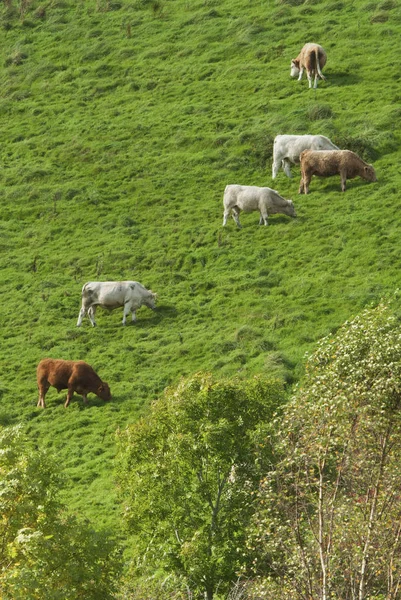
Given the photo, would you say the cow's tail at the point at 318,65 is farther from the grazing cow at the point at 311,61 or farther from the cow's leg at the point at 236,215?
the cow's leg at the point at 236,215

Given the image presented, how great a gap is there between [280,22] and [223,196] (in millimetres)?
20607

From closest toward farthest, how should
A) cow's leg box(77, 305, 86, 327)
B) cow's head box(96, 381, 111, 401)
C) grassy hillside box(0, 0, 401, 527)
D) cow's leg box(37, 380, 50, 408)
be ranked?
cow's head box(96, 381, 111, 401)
cow's leg box(37, 380, 50, 408)
grassy hillside box(0, 0, 401, 527)
cow's leg box(77, 305, 86, 327)

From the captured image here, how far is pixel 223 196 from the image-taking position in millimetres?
50406

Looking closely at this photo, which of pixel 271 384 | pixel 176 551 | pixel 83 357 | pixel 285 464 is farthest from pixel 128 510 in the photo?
pixel 83 357

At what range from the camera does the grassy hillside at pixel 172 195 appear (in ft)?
126

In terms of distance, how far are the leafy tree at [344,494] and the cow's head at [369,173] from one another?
26549mm

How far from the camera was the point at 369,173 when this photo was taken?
47.7m

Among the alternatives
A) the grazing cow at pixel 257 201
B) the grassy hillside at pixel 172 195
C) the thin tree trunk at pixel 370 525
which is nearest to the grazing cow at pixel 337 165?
the grassy hillside at pixel 172 195

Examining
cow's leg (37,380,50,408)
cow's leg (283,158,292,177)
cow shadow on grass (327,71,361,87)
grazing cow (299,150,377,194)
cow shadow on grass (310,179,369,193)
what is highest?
cow shadow on grass (327,71,361,87)

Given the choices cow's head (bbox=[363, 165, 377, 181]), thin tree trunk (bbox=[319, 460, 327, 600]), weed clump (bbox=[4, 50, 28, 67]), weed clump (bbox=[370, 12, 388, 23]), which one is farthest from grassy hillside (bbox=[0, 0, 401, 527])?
thin tree trunk (bbox=[319, 460, 327, 600])

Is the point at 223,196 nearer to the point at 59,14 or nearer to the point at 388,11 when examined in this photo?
the point at 388,11

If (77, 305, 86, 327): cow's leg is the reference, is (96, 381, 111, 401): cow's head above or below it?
below

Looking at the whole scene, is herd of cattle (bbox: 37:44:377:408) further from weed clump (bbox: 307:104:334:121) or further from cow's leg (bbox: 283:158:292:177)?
weed clump (bbox: 307:104:334:121)

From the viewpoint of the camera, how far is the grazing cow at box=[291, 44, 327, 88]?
57.2 meters
